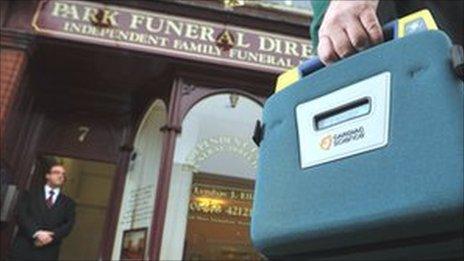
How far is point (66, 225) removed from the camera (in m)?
5.68

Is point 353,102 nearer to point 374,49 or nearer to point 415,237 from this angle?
point 374,49

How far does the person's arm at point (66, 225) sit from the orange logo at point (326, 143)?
4.89 m

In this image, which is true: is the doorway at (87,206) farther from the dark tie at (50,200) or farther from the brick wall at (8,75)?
the brick wall at (8,75)

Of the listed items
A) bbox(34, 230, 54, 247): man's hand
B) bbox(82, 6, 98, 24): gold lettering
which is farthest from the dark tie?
bbox(82, 6, 98, 24): gold lettering

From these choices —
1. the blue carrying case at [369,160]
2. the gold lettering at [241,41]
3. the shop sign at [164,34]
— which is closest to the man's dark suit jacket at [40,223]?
the shop sign at [164,34]

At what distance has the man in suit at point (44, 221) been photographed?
5488mm

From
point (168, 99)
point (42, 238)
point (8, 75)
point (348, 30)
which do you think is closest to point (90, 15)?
point (8, 75)

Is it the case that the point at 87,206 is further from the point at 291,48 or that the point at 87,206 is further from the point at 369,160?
the point at 369,160

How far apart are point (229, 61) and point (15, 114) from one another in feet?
6.69

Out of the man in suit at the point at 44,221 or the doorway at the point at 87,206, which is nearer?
the man in suit at the point at 44,221

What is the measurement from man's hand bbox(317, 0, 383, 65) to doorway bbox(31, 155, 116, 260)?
320 inches

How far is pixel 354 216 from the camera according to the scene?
945mm

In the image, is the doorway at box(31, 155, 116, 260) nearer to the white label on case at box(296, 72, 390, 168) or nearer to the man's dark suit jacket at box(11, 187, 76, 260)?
the man's dark suit jacket at box(11, 187, 76, 260)

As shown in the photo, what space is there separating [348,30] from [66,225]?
16.3 feet
